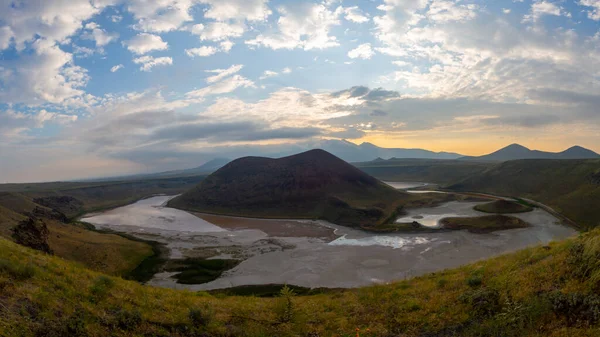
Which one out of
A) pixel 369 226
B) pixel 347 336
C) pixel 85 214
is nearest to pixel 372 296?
pixel 347 336

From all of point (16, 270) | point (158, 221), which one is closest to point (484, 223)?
point (16, 270)

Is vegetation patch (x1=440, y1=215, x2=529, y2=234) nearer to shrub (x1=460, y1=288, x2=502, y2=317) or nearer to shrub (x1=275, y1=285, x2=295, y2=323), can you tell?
shrub (x1=460, y1=288, x2=502, y2=317)

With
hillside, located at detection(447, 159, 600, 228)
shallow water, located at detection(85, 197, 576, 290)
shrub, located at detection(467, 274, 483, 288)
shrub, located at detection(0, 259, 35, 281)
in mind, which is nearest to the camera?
shrub, located at detection(0, 259, 35, 281)

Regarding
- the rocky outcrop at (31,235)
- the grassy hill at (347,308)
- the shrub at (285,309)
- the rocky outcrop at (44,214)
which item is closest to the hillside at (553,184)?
the grassy hill at (347,308)

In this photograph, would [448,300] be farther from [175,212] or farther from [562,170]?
[562,170]

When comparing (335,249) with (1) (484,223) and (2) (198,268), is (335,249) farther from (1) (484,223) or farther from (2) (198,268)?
(1) (484,223)

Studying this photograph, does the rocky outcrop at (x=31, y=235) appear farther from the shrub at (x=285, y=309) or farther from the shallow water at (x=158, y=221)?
the shallow water at (x=158, y=221)

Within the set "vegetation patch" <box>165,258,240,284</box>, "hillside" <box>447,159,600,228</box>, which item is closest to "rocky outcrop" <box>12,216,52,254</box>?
"vegetation patch" <box>165,258,240,284</box>
